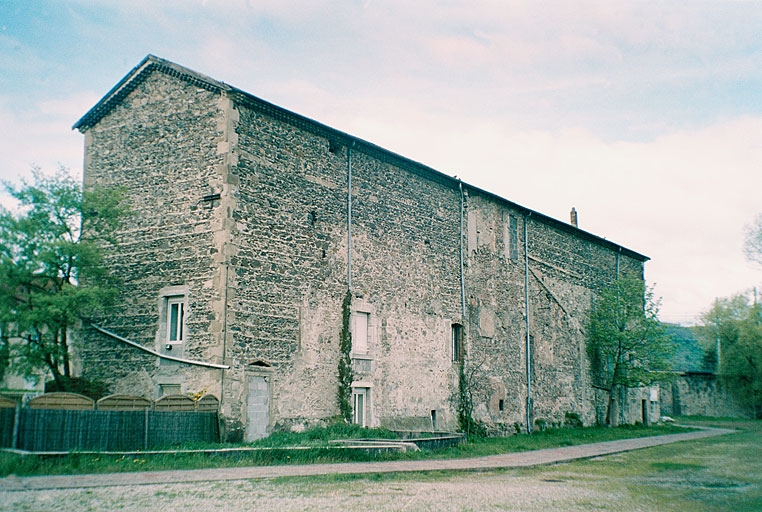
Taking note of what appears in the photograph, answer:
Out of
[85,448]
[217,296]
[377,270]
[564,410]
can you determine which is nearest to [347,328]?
[377,270]

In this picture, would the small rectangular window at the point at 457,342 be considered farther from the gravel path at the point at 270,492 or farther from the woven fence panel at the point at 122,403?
the woven fence panel at the point at 122,403

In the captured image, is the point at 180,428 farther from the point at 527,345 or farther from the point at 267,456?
the point at 527,345

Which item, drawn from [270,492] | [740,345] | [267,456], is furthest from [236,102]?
[740,345]

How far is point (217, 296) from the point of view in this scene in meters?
17.2

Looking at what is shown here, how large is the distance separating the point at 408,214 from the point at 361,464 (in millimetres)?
10766

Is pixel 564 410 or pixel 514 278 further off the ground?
pixel 514 278

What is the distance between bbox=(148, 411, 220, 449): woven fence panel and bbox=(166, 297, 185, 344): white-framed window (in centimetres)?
251

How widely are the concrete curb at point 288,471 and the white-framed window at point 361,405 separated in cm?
415

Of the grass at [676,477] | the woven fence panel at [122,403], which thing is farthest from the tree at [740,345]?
the woven fence panel at [122,403]

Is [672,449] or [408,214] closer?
[672,449]

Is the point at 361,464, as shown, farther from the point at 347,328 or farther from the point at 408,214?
the point at 408,214

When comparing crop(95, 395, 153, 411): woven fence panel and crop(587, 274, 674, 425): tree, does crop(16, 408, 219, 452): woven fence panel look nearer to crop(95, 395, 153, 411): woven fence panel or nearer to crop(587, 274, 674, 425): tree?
crop(95, 395, 153, 411): woven fence panel

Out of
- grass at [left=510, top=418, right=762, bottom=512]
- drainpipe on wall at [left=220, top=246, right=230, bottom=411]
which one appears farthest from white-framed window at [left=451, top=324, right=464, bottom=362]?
drainpipe on wall at [left=220, top=246, right=230, bottom=411]

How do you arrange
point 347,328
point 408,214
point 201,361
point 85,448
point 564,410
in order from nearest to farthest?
point 85,448 < point 201,361 < point 347,328 < point 408,214 < point 564,410
